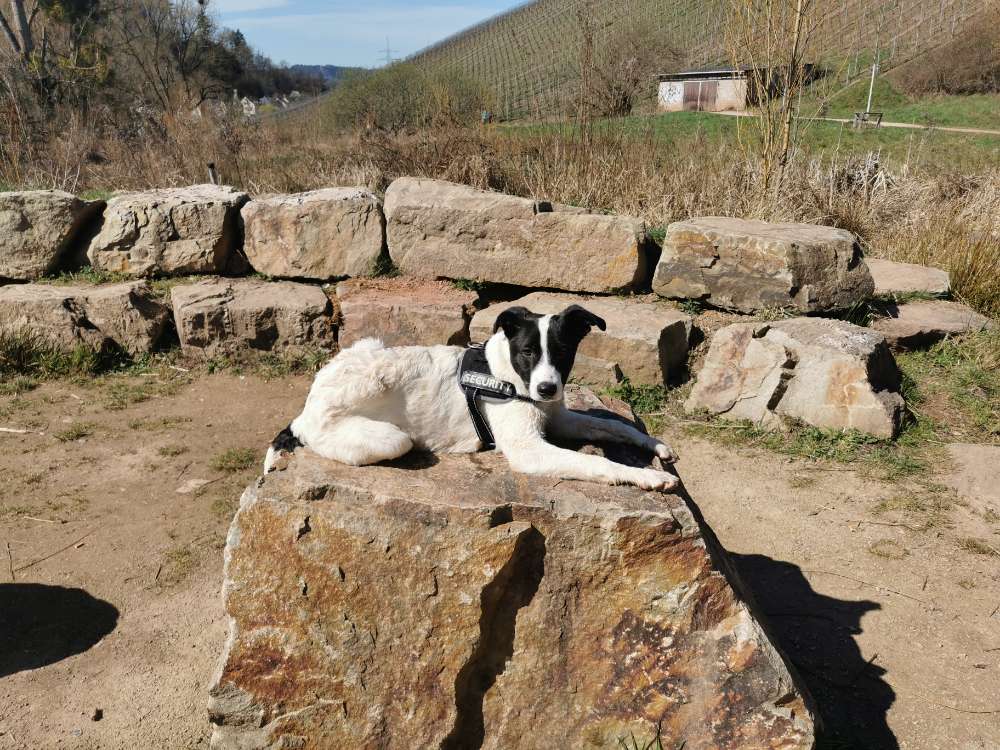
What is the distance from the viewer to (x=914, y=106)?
31391 millimetres

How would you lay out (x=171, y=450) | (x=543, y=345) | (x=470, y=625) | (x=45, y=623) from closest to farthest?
1. (x=470, y=625)
2. (x=543, y=345)
3. (x=45, y=623)
4. (x=171, y=450)

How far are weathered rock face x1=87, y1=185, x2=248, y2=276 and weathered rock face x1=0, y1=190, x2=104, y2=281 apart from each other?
0.39m

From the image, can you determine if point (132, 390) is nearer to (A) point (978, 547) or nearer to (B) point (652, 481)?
(B) point (652, 481)

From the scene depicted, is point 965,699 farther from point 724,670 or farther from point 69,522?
point 69,522

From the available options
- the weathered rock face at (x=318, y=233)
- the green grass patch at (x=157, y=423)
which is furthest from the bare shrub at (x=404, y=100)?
the green grass patch at (x=157, y=423)

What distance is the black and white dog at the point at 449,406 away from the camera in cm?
340

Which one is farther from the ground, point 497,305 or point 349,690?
point 497,305

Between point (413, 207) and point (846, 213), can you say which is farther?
point (846, 213)

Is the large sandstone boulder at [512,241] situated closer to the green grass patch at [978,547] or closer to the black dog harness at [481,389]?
the green grass patch at [978,547]

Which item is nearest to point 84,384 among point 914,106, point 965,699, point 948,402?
point 965,699

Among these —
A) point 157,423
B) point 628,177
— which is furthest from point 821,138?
point 157,423

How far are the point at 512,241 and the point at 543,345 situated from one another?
461cm

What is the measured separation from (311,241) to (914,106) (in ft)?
104

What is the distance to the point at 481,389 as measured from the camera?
3.62m
